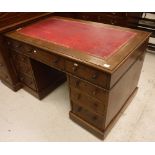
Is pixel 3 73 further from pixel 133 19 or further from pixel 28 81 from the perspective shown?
pixel 133 19

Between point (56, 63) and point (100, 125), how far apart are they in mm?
647

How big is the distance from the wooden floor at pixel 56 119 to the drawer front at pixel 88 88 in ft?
1.55

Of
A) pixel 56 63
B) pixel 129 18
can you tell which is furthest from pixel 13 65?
pixel 129 18

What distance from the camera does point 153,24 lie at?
2.46 m

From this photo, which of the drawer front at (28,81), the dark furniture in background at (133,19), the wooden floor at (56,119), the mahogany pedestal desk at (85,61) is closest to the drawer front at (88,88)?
the mahogany pedestal desk at (85,61)

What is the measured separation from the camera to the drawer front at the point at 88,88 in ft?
3.83

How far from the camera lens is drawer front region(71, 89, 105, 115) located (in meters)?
1.27

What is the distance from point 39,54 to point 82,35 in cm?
42

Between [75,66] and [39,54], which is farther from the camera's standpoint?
[39,54]

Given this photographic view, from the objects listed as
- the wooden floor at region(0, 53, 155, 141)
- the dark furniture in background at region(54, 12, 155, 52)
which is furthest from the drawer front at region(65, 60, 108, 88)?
the dark furniture in background at region(54, 12, 155, 52)

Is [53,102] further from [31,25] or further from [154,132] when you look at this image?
[154,132]

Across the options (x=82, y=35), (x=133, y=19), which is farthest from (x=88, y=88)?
(x=133, y=19)

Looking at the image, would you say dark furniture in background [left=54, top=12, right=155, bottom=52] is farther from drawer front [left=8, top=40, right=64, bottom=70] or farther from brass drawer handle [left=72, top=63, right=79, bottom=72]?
brass drawer handle [left=72, top=63, right=79, bottom=72]

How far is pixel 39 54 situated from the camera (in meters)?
1.43
